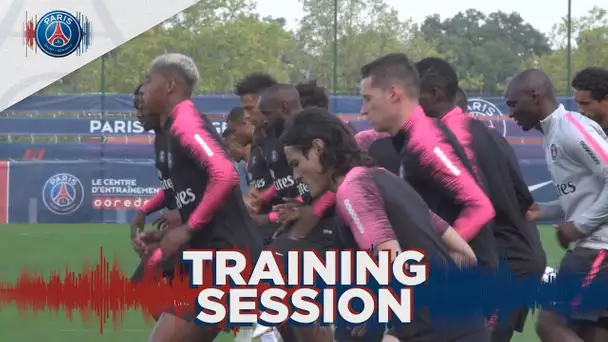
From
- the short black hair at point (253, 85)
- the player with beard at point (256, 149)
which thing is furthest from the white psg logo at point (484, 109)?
the short black hair at point (253, 85)

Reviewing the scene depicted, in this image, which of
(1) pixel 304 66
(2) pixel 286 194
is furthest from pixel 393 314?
(1) pixel 304 66

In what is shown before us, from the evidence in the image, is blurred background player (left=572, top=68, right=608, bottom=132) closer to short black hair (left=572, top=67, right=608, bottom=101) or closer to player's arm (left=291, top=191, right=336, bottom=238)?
short black hair (left=572, top=67, right=608, bottom=101)

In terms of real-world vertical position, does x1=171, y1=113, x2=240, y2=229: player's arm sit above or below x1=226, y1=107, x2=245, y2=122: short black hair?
below

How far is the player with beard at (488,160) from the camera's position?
621 cm

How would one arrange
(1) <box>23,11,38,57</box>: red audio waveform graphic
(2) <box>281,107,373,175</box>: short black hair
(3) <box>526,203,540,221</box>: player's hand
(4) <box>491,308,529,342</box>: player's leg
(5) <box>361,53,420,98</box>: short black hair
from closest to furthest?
(2) <box>281,107,373,175</box>: short black hair, (5) <box>361,53,420,98</box>: short black hair, (4) <box>491,308,529,342</box>: player's leg, (3) <box>526,203,540,221</box>: player's hand, (1) <box>23,11,38,57</box>: red audio waveform graphic

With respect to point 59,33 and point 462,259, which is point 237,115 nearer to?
point 462,259

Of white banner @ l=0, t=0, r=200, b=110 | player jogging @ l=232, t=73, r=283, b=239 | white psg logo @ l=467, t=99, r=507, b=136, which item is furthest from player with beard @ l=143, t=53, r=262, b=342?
white banner @ l=0, t=0, r=200, b=110

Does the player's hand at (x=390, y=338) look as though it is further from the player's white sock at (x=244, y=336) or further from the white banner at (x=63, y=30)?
the white banner at (x=63, y=30)

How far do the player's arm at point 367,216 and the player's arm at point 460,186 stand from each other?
2.56ft

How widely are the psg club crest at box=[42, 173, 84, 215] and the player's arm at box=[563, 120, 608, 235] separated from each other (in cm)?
1732

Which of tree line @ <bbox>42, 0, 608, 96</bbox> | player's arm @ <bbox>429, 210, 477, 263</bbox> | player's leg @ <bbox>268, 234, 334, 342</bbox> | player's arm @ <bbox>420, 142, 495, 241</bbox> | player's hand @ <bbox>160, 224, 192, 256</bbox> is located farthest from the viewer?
tree line @ <bbox>42, 0, 608, 96</bbox>

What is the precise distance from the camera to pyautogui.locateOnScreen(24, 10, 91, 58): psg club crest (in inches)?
1131

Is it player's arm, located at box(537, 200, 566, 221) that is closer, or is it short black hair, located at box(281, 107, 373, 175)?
short black hair, located at box(281, 107, 373, 175)

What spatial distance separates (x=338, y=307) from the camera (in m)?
4.39
